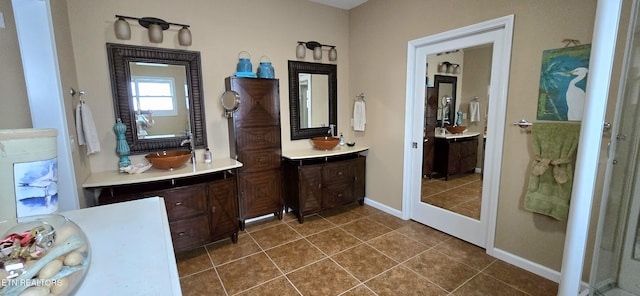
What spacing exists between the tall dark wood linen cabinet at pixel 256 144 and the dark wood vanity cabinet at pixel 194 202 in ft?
1.05

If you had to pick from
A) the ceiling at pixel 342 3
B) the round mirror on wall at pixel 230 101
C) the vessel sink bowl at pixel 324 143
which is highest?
the ceiling at pixel 342 3

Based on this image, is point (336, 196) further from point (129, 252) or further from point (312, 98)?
point (129, 252)

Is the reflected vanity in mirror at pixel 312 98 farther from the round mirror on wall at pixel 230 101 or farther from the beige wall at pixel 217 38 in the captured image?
the round mirror on wall at pixel 230 101

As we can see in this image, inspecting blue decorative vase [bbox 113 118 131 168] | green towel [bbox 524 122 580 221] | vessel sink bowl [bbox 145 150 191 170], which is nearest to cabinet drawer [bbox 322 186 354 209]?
vessel sink bowl [bbox 145 150 191 170]

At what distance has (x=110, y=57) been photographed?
2535 millimetres

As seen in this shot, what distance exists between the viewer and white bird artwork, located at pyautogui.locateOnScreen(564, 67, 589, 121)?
1.94m

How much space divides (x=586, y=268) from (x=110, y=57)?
168 inches

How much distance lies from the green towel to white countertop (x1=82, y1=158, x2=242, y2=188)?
267 cm

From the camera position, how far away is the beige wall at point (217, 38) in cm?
248

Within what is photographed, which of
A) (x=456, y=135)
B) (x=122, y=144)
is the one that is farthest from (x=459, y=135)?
(x=122, y=144)

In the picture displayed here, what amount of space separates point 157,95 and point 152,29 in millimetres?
630

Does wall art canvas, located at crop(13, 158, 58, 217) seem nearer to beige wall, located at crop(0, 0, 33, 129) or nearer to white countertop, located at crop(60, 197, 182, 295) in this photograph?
white countertop, located at crop(60, 197, 182, 295)

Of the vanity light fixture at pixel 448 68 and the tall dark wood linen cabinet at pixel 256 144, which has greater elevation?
the vanity light fixture at pixel 448 68

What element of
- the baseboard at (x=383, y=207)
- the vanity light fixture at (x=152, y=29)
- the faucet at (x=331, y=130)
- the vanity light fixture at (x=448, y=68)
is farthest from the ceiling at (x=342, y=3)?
the baseboard at (x=383, y=207)
